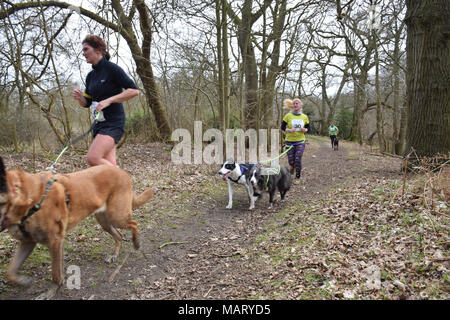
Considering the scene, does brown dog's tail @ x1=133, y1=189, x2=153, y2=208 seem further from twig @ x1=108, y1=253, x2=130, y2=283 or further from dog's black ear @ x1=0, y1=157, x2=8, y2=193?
dog's black ear @ x1=0, y1=157, x2=8, y2=193

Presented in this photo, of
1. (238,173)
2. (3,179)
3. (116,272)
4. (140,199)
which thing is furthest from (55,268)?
(238,173)

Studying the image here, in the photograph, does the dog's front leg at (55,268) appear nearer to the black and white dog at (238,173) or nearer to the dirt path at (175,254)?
the dirt path at (175,254)

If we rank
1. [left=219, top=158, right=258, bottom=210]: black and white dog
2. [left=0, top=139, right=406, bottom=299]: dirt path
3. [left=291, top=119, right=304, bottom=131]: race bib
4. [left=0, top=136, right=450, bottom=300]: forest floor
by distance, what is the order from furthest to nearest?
[left=291, top=119, right=304, bottom=131]: race bib → [left=219, top=158, right=258, bottom=210]: black and white dog → [left=0, top=139, right=406, bottom=299]: dirt path → [left=0, top=136, right=450, bottom=300]: forest floor

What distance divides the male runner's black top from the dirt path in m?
1.85

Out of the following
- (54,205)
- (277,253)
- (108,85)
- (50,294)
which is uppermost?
(108,85)

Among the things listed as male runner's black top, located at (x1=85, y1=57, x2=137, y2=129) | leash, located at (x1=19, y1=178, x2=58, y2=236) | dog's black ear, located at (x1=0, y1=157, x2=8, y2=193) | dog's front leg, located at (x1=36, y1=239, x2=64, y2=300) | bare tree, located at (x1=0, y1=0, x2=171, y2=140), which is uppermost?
bare tree, located at (x1=0, y1=0, x2=171, y2=140)

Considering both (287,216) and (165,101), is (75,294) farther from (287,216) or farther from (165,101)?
(165,101)

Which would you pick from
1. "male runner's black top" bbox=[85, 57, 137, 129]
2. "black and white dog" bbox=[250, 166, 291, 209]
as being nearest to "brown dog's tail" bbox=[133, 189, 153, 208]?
"male runner's black top" bbox=[85, 57, 137, 129]

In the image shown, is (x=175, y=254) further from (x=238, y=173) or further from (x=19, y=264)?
(x=238, y=173)

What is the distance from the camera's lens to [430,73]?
634 cm

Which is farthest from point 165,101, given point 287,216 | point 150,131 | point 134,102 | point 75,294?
point 75,294

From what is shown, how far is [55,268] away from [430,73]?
771 cm

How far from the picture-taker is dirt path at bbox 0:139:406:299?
3.25 metres

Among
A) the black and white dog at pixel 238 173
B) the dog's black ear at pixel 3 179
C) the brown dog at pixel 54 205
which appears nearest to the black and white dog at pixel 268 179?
the black and white dog at pixel 238 173
